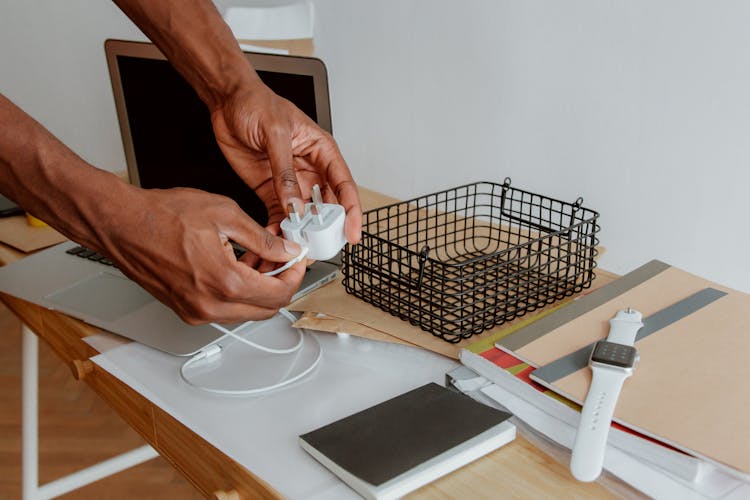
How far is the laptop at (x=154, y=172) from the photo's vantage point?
0.90 meters

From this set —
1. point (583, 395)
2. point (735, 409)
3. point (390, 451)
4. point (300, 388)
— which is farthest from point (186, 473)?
point (735, 409)

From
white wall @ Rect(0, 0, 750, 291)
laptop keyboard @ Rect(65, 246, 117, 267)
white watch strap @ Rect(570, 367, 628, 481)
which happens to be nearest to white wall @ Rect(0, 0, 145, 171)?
white wall @ Rect(0, 0, 750, 291)

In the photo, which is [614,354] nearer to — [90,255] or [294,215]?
[294,215]

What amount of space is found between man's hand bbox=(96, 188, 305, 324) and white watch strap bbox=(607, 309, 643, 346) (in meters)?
0.30

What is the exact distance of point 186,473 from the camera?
0.75 metres

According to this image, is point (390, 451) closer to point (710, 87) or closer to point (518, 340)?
point (518, 340)

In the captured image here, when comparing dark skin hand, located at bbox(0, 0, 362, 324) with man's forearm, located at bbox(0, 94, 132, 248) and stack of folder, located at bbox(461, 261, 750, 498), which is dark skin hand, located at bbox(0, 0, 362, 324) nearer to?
man's forearm, located at bbox(0, 94, 132, 248)

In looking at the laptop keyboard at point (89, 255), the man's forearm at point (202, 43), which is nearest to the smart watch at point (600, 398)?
the man's forearm at point (202, 43)

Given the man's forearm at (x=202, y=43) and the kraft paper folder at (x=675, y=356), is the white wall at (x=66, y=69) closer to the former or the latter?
the man's forearm at (x=202, y=43)

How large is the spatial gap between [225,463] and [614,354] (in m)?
0.36

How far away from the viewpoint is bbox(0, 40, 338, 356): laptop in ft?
2.94

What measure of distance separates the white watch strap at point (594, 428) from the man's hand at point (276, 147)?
0.32 m

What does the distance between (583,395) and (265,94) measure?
51 centimetres

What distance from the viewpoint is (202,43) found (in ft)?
2.95
